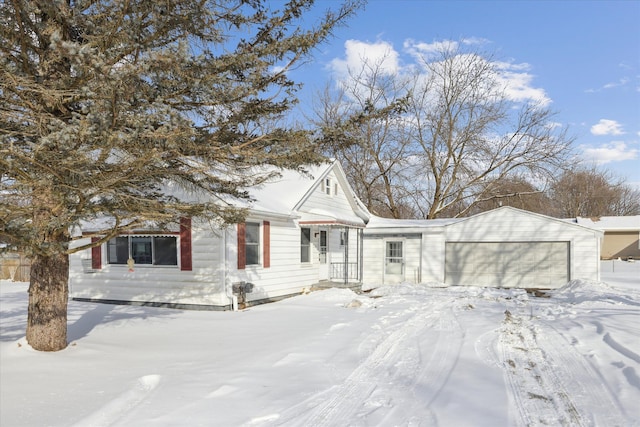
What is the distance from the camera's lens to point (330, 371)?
5.73m

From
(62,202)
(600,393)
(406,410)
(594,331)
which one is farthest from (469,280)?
(62,202)

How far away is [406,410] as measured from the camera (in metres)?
4.33

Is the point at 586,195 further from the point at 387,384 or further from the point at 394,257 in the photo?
the point at 387,384

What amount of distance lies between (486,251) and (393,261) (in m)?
3.74

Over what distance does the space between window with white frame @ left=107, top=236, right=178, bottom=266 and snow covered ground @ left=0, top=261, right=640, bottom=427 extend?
2.03 m

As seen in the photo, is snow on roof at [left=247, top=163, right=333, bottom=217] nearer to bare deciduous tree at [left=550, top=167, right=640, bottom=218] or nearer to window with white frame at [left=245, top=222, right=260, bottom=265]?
window with white frame at [left=245, top=222, right=260, bottom=265]

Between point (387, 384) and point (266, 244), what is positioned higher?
point (266, 244)

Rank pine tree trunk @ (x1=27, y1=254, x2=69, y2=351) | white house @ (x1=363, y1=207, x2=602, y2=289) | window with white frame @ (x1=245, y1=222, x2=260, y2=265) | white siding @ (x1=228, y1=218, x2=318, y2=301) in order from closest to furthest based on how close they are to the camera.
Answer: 1. pine tree trunk @ (x1=27, y1=254, x2=69, y2=351)
2. white siding @ (x1=228, y1=218, x2=318, y2=301)
3. window with white frame @ (x1=245, y1=222, x2=260, y2=265)
4. white house @ (x1=363, y1=207, x2=602, y2=289)

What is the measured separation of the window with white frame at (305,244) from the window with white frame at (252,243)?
97.7 inches

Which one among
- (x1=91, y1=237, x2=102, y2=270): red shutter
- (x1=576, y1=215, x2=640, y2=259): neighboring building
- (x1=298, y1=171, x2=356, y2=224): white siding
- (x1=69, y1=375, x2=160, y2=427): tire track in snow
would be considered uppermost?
(x1=298, y1=171, x2=356, y2=224): white siding

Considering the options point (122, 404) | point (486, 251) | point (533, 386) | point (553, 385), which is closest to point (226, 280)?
point (122, 404)

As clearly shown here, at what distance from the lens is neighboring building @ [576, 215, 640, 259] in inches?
1363

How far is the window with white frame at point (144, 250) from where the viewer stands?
1173 centimetres

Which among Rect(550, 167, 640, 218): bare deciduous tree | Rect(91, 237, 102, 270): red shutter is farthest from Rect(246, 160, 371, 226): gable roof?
Rect(550, 167, 640, 218): bare deciduous tree
